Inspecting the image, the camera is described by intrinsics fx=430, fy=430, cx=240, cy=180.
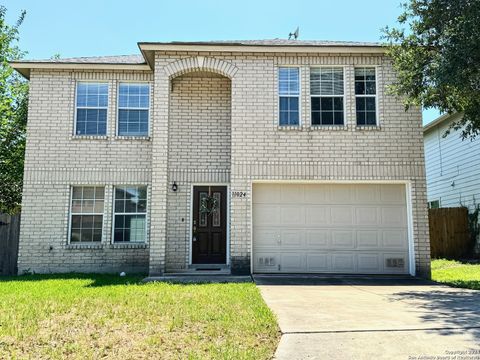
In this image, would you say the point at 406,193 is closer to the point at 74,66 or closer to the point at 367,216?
the point at 367,216

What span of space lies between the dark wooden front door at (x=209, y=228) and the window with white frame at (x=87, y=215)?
2.74m

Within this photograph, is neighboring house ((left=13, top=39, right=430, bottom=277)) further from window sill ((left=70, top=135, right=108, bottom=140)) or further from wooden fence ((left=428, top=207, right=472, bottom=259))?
wooden fence ((left=428, top=207, right=472, bottom=259))

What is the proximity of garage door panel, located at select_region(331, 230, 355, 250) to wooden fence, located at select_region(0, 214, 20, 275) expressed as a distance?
354 inches

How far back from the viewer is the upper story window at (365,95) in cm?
1165

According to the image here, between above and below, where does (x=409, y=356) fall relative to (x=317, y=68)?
below

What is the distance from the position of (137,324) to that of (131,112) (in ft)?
27.0

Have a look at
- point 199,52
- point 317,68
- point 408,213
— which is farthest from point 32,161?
point 408,213

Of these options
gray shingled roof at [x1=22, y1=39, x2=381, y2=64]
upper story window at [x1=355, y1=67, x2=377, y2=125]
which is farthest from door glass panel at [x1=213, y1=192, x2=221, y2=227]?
upper story window at [x1=355, y1=67, x2=377, y2=125]

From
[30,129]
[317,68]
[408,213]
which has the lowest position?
[408,213]

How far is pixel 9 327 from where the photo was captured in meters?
5.36

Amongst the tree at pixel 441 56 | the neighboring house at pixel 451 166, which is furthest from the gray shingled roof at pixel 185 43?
the neighboring house at pixel 451 166

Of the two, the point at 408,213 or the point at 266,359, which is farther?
the point at 408,213

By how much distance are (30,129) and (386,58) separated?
10.1 meters

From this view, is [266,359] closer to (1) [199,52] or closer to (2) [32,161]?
(1) [199,52]
